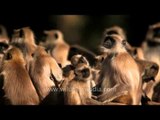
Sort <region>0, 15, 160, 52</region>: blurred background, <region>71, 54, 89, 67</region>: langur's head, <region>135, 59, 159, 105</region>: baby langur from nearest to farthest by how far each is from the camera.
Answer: <region>71, 54, 89, 67</region>: langur's head
<region>135, 59, 159, 105</region>: baby langur
<region>0, 15, 160, 52</region>: blurred background

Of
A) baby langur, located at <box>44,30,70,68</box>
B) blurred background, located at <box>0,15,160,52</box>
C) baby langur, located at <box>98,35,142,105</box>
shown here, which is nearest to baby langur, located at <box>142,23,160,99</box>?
baby langur, located at <box>44,30,70,68</box>

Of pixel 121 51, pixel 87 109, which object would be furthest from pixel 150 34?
pixel 87 109

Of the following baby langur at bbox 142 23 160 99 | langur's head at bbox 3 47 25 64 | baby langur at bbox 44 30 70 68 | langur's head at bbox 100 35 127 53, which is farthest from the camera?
baby langur at bbox 142 23 160 99

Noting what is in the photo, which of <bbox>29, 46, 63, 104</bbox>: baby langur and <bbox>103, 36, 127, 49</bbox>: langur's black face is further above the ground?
<bbox>103, 36, 127, 49</bbox>: langur's black face

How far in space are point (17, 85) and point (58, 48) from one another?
1545 mm

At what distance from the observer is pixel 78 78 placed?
496cm

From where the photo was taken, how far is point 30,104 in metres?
4.98

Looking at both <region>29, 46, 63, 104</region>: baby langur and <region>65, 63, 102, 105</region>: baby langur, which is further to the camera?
<region>29, 46, 63, 104</region>: baby langur

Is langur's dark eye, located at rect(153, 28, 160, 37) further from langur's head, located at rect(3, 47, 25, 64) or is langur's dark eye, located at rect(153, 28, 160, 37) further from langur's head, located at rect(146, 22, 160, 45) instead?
langur's head, located at rect(3, 47, 25, 64)

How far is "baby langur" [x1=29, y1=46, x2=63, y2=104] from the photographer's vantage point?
5.18 meters

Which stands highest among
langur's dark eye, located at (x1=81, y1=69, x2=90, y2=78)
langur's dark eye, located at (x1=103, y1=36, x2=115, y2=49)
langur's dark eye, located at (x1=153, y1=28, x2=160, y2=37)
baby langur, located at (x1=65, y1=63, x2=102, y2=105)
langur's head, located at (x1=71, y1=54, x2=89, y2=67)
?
langur's dark eye, located at (x1=153, y1=28, x2=160, y2=37)

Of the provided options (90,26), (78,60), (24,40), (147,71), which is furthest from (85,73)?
(90,26)

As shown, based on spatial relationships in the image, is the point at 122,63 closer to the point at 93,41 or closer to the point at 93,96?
the point at 93,96

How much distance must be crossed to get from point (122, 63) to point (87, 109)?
0.80 m
